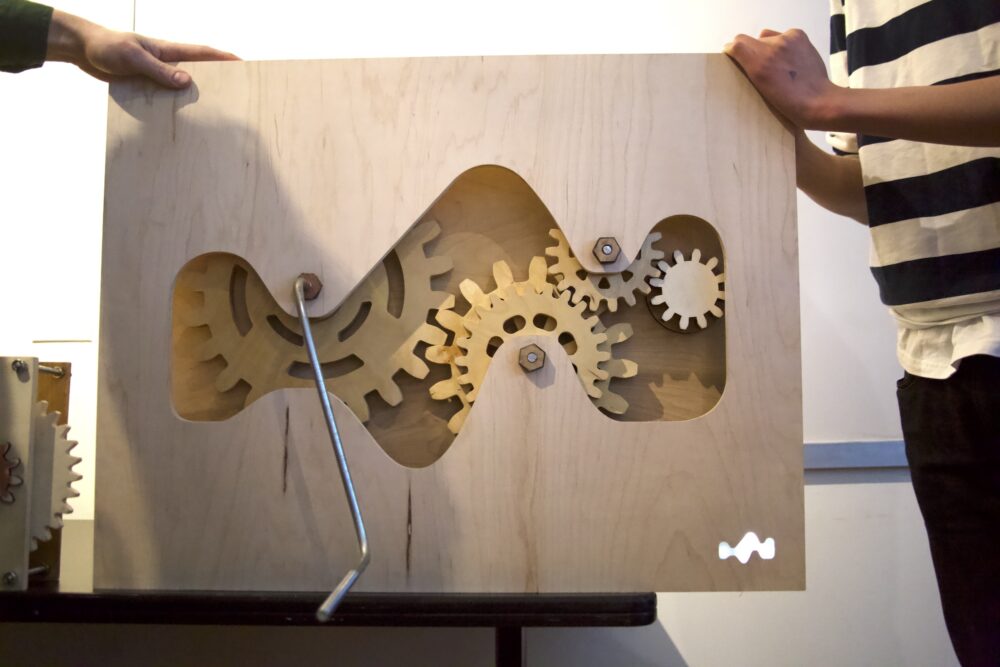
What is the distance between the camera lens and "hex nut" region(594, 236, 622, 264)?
70 centimetres

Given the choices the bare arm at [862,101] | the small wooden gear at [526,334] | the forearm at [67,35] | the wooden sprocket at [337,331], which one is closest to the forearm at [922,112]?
the bare arm at [862,101]

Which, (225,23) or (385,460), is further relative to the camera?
(225,23)

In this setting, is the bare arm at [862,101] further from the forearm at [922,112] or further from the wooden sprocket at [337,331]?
the wooden sprocket at [337,331]

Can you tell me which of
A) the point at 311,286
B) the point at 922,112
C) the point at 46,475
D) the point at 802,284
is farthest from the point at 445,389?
the point at 802,284

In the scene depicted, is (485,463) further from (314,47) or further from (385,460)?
(314,47)

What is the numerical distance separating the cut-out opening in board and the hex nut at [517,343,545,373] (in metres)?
0.04

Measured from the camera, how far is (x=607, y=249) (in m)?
0.70

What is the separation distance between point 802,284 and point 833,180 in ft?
1.24

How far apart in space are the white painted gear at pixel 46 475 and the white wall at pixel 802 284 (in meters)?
0.50

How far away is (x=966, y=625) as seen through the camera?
0.72 m

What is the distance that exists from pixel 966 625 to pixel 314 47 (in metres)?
1.10

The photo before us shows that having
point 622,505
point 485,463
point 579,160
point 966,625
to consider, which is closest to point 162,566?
point 485,463

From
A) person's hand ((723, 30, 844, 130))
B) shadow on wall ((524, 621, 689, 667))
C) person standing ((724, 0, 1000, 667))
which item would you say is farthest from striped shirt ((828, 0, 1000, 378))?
shadow on wall ((524, 621, 689, 667))

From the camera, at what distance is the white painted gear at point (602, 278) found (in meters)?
0.73
